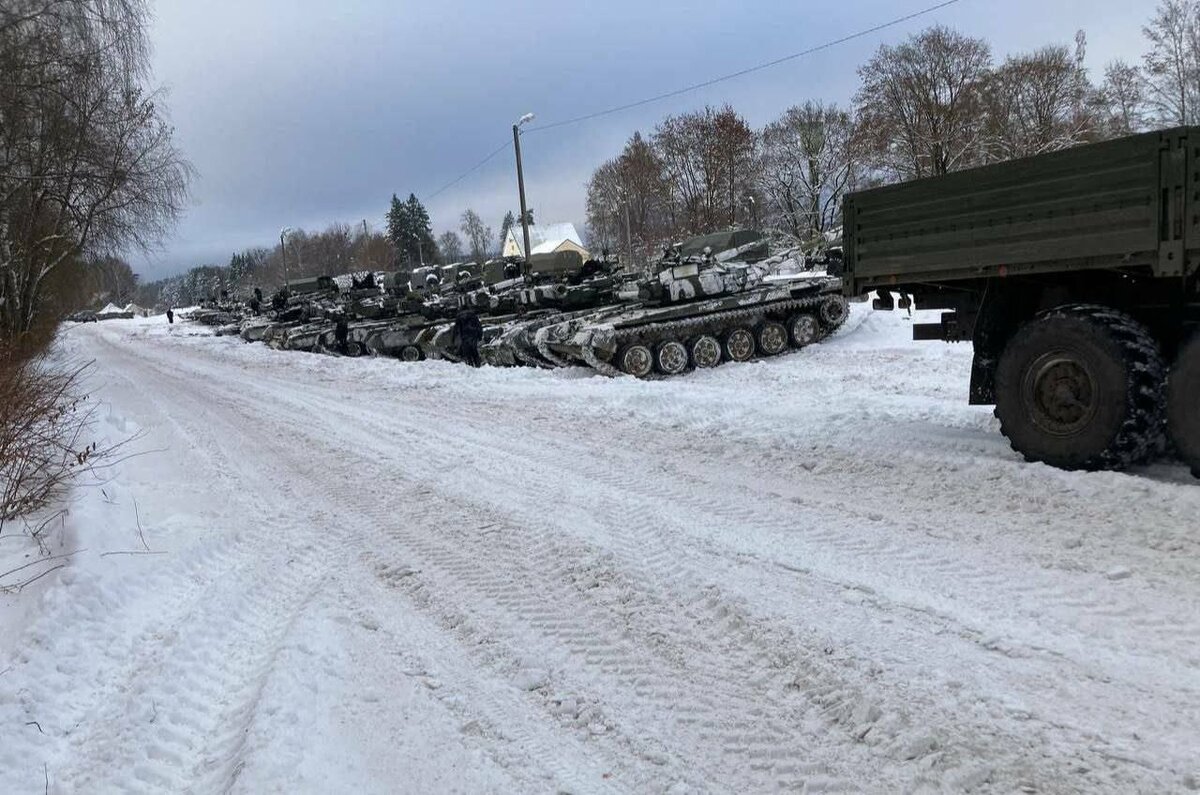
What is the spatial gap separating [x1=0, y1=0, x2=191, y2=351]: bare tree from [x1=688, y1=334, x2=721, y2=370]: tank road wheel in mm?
10124

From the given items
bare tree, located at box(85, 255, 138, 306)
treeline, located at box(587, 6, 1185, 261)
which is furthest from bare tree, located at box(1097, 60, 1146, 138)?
bare tree, located at box(85, 255, 138, 306)

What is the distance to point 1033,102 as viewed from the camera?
38.7 m

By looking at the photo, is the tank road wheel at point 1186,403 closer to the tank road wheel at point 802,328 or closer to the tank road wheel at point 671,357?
the tank road wheel at point 671,357

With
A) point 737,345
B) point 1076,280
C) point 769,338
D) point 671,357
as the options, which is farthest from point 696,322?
point 1076,280

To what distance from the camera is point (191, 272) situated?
515 ft

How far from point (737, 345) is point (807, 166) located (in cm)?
3919

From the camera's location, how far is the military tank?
14016 mm

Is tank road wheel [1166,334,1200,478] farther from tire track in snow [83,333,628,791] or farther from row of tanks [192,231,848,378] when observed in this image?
row of tanks [192,231,848,378]

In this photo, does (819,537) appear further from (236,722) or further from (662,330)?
(662,330)

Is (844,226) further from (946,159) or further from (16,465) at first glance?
(946,159)

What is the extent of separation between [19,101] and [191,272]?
6439 inches

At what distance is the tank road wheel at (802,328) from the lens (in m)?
15.5

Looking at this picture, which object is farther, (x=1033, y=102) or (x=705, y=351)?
(x=1033, y=102)

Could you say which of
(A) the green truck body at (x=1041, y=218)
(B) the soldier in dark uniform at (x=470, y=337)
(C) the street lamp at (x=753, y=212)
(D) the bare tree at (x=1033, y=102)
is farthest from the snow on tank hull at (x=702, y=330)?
(C) the street lamp at (x=753, y=212)
